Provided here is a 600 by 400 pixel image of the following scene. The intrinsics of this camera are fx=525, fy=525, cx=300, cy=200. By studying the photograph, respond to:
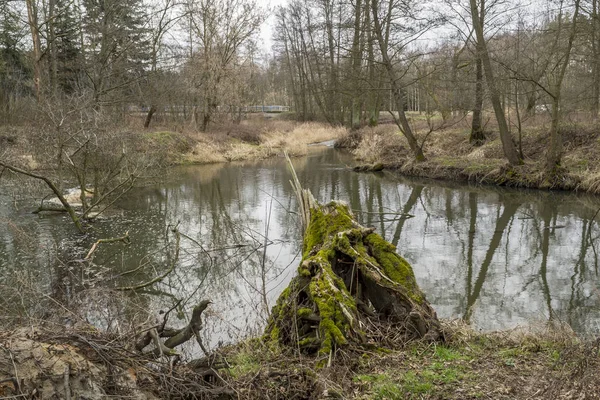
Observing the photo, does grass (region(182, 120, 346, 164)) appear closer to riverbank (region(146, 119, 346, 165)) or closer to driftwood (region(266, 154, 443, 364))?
riverbank (region(146, 119, 346, 165))

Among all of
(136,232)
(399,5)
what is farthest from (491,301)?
(399,5)

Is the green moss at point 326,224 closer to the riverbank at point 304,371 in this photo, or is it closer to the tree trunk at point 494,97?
the riverbank at point 304,371

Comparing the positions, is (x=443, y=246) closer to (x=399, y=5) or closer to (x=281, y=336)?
(x=281, y=336)

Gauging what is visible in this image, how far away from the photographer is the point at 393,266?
18.6ft

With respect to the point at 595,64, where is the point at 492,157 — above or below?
below

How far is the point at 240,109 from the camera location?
38.9 metres

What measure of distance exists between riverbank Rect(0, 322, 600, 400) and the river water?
1.58m

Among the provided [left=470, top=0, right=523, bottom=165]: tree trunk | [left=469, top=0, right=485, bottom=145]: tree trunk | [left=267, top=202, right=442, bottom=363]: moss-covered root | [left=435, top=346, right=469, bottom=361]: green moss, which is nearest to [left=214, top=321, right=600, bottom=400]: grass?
[left=435, top=346, right=469, bottom=361]: green moss

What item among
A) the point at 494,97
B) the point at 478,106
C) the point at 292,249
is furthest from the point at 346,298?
the point at 478,106

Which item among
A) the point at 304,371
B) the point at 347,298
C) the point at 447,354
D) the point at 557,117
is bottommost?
the point at 447,354

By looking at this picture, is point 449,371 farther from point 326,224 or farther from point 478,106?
point 478,106

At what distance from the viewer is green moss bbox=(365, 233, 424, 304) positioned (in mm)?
5516

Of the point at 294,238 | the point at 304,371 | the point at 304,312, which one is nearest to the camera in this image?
the point at 304,371

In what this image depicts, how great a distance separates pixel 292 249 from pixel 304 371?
23.0 ft
